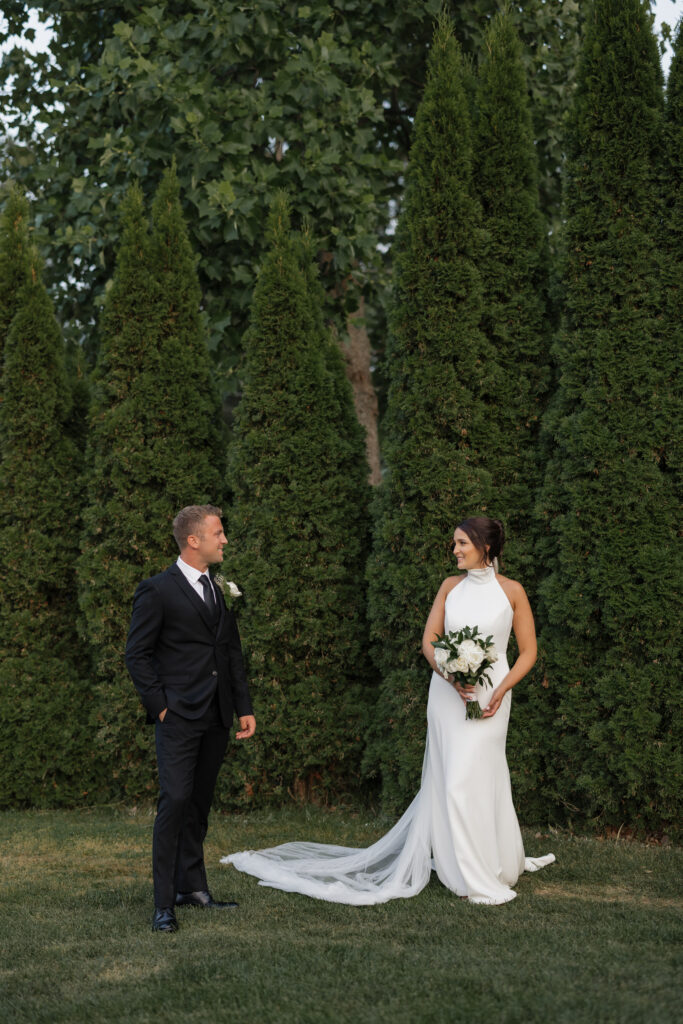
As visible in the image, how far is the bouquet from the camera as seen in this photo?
5.82m

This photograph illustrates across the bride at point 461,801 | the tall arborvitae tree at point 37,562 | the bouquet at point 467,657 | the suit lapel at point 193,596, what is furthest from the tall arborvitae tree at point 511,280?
the tall arborvitae tree at point 37,562

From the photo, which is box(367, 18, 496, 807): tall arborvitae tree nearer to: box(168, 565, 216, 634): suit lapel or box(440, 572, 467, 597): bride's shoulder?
box(440, 572, 467, 597): bride's shoulder

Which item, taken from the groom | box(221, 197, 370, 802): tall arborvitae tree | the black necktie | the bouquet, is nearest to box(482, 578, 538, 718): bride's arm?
the bouquet

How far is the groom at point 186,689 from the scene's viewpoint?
17.3 feet

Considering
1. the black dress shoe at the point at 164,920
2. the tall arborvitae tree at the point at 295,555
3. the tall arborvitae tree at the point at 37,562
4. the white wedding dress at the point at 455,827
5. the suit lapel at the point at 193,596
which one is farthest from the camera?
the tall arborvitae tree at the point at 37,562

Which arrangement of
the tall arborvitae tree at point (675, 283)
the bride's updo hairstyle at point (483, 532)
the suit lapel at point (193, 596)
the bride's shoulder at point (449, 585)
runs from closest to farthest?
1. the suit lapel at point (193, 596)
2. the bride's updo hairstyle at point (483, 532)
3. the bride's shoulder at point (449, 585)
4. the tall arborvitae tree at point (675, 283)

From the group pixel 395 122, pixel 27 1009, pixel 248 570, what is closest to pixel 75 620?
pixel 248 570

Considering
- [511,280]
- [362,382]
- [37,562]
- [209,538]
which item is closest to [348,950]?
[209,538]

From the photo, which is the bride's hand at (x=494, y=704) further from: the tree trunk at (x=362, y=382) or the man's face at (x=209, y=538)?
the tree trunk at (x=362, y=382)

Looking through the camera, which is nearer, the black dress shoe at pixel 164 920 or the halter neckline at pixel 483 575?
the black dress shoe at pixel 164 920

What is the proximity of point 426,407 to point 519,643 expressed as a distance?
2.29 meters

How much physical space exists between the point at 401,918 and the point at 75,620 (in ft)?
15.9

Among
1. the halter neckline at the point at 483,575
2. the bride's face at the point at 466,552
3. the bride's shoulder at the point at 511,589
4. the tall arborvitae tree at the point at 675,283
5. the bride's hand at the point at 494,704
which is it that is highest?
the tall arborvitae tree at the point at 675,283

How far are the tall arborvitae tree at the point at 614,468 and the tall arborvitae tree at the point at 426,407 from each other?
68cm
